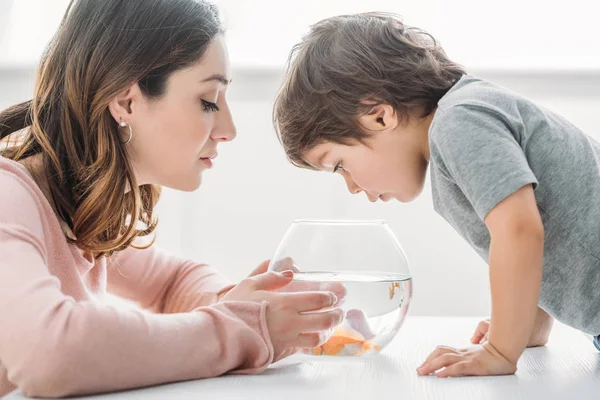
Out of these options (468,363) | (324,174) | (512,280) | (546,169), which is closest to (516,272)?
(512,280)

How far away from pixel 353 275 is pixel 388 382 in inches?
7.1

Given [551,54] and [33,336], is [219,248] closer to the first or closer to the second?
[551,54]

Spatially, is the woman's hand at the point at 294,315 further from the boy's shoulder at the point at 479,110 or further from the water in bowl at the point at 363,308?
the boy's shoulder at the point at 479,110

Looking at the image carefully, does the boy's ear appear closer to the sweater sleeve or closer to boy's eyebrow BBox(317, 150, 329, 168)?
boy's eyebrow BBox(317, 150, 329, 168)

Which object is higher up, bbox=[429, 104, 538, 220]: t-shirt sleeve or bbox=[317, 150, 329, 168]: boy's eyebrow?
bbox=[429, 104, 538, 220]: t-shirt sleeve

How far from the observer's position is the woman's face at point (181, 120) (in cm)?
124

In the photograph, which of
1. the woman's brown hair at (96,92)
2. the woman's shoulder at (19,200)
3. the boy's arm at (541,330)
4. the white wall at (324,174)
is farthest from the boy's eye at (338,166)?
the white wall at (324,174)

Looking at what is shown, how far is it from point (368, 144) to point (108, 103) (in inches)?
18.6

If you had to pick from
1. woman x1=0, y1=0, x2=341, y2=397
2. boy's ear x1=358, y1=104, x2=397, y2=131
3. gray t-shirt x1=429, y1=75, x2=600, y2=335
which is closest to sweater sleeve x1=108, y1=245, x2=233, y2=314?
woman x1=0, y1=0, x2=341, y2=397

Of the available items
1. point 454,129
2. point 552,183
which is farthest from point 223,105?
point 552,183

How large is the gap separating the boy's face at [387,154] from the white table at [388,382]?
1.18ft

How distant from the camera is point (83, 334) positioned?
0.78m

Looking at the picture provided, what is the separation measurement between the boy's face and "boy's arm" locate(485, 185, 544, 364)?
396 mm

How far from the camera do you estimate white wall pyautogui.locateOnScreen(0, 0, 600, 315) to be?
6.88ft
